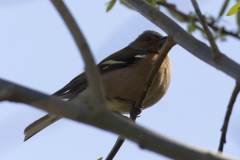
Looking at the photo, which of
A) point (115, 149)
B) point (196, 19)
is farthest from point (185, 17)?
point (115, 149)

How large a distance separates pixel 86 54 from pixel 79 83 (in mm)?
5376

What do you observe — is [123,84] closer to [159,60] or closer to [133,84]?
[133,84]

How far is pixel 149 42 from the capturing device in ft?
29.8

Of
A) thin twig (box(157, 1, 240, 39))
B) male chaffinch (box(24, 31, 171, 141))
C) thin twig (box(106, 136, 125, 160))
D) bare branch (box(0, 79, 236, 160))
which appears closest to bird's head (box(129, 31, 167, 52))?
male chaffinch (box(24, 31, 171, 141))

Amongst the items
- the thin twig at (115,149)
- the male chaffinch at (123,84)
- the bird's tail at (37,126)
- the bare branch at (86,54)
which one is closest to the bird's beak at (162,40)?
the male chaffinch at (123,84)

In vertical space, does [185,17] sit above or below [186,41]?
below

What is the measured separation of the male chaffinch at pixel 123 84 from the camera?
741cm

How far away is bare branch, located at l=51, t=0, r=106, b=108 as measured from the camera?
8.47 feet

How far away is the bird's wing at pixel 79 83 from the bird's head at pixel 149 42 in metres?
0.39

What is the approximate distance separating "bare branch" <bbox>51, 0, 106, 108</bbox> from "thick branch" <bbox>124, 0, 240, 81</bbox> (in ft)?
4.14

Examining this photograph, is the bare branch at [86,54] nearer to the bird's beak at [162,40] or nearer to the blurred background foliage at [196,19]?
the blurred background foliage at [196,19]

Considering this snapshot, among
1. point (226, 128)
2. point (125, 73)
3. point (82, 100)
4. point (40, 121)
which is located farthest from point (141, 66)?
point (226, 128)

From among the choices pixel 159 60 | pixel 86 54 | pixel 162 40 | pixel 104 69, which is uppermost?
pixel 86 54

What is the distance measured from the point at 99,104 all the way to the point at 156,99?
4.96 meters
